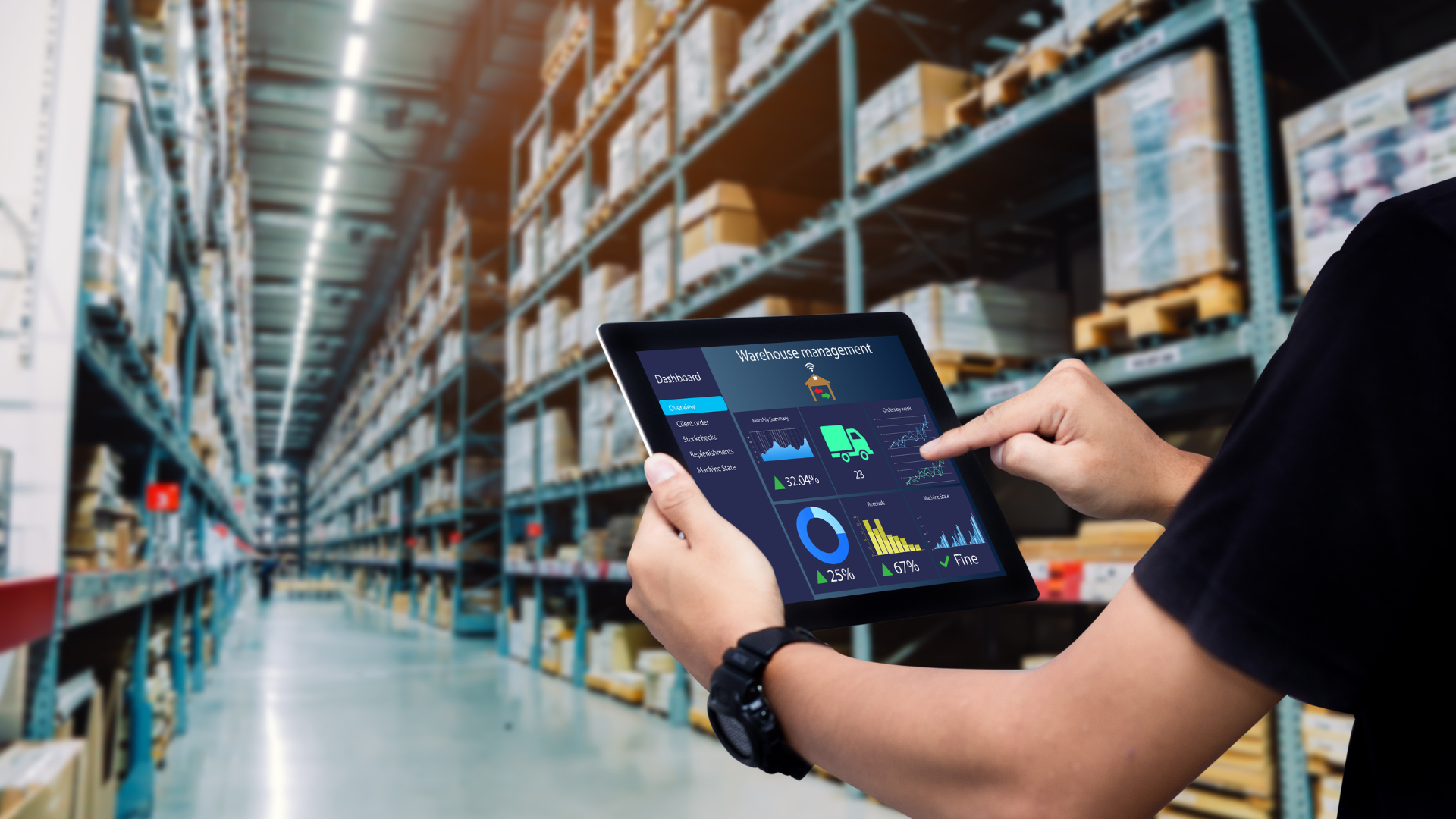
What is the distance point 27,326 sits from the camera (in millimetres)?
2883

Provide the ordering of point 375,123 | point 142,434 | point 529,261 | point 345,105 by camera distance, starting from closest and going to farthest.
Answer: point 142,434
point 529,261
point 345,105
point 375,123

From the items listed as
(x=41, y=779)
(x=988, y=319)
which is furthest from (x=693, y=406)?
(x=988, y=319)

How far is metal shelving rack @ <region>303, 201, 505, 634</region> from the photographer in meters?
13.1

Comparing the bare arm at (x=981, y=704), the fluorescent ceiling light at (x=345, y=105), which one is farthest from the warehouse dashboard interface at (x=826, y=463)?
the fluorescent ceiling light at (x=345, y=105)

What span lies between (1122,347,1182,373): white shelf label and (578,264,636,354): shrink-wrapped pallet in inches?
190

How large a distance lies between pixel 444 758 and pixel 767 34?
4.51m

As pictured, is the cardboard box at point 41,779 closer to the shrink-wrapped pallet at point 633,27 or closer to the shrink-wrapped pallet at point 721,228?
the shrink-wrapped pallet at point 721,228

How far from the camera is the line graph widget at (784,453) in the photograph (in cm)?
107

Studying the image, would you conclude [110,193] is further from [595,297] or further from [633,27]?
[633,27]

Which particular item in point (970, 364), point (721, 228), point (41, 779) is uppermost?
point (721, 228)

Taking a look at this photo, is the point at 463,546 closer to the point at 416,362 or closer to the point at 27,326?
the point at 416,362

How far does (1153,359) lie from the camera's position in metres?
3.26

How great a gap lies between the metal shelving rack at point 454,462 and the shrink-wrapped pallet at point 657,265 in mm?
6133

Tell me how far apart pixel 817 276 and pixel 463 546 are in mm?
8954
